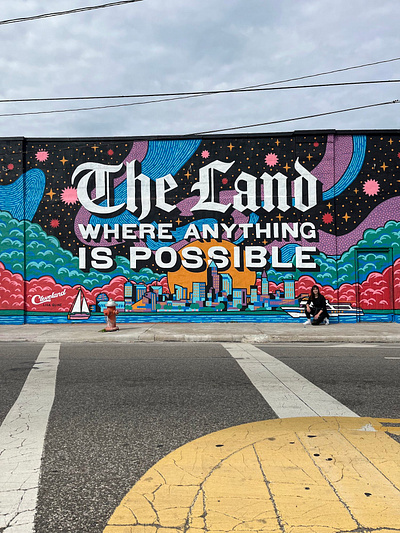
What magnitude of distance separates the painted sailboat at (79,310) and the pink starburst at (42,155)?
513 centimetres

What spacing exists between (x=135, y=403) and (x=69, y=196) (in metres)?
13.1

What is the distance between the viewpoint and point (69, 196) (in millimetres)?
17453

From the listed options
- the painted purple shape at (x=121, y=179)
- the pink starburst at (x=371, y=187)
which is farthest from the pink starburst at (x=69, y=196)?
the pink starburst at (x=371, y=187)

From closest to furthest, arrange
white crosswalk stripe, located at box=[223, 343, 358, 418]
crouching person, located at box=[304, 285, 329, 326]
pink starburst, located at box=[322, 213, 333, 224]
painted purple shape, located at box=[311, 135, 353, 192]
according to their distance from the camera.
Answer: white crosswalk stripe, located at box=[223, 343, 358, 418]
crouching person, located at box=[304, 285, 329, 326]
pink starburst, located at box=[322, 213, 333, 224]
painted purple shape, located at box=[311, 135, 353, 192]

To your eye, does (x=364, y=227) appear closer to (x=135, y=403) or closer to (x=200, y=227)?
(x=200, y=227)

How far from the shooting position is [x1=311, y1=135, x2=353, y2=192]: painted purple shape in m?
17.0

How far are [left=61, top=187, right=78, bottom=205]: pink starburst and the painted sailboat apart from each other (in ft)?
11.2

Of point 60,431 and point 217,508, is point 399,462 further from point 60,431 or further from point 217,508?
point 60,431

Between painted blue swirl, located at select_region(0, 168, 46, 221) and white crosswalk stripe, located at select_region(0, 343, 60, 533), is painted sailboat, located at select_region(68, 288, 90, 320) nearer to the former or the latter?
painted blue swirl, located at select_region(0, 168, 46, 221)

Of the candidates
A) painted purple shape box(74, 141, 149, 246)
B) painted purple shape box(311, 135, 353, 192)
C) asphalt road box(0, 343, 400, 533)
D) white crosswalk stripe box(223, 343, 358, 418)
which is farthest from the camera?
painted purple shape box(74, 141, 149, 246)

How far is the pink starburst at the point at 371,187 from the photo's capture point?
55.1 ft

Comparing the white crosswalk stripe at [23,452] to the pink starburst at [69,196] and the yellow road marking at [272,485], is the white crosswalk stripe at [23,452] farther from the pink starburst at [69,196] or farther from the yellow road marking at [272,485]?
the pink starburst at [69,196]

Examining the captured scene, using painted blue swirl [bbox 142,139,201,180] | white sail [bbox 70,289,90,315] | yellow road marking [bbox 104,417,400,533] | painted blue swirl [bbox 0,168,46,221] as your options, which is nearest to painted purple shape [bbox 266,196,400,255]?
painted blue swirl [bbox 142,139,201,180]

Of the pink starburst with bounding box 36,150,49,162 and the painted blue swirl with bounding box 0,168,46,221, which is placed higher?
the pink starburst with bounding box 36,150,49,162
